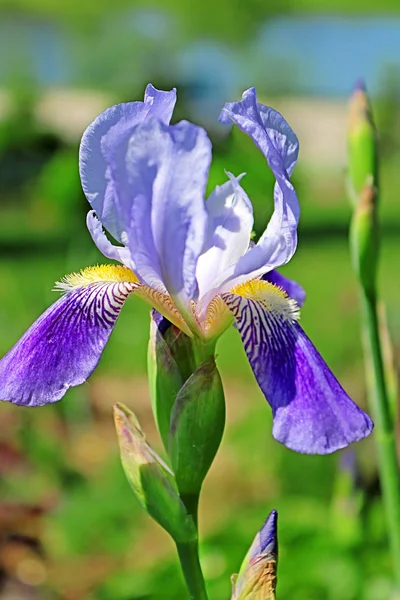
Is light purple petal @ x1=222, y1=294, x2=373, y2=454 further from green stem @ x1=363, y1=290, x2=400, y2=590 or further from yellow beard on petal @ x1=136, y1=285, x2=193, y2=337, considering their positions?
green stem @ x1=363, y1=290, x2=400, y2=590

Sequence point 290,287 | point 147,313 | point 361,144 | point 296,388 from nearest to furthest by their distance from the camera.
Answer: point 296,388 → point 290,287 → point 361,144 → point 147,313

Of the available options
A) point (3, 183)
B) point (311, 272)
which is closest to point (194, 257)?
point (311, 272)

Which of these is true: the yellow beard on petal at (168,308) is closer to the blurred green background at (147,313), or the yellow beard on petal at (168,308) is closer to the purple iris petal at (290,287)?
the purple iris petal at (290,287)

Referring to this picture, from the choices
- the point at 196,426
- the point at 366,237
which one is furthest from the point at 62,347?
the point at 366,237

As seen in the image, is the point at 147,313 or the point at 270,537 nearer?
the point at 270,537

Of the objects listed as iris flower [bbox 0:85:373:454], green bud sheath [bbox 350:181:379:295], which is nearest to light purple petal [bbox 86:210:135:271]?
iris flower [bbox 0:85:373:454]

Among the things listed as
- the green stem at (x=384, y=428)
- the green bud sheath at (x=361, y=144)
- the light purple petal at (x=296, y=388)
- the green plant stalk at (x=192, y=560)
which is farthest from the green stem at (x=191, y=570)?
the green bud sheath at (x=361, y=144)

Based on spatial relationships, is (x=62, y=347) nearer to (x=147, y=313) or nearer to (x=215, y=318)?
(x=215, y=318)
